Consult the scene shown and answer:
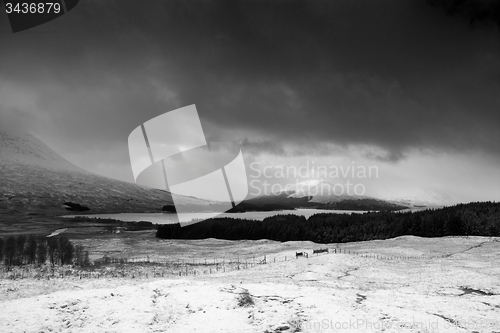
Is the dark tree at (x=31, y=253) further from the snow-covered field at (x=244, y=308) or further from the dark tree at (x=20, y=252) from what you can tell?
the snow-covered field at (x=244, y=308)

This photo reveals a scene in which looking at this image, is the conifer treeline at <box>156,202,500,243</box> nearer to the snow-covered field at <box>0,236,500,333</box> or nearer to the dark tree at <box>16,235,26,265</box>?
the dark tree at <box>16,235,26,265</box>

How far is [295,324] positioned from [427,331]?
5.05 m

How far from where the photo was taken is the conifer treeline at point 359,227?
227 ft

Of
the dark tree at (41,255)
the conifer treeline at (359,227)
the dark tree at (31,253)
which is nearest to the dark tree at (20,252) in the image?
the dark tree at (31,253)

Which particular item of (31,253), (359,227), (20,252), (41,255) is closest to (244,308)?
(41,255)

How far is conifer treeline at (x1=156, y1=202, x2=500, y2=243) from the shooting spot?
227ft

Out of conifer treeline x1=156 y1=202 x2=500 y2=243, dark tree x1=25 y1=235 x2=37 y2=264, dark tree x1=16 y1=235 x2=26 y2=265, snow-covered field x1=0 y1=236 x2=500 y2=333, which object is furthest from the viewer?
conifer treeline x1=156 y1=202 x2=500 y2=243

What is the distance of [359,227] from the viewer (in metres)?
77.9

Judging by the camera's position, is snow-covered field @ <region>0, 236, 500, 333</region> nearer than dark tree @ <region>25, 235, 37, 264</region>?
Yes

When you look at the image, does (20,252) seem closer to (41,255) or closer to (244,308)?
(41,255)

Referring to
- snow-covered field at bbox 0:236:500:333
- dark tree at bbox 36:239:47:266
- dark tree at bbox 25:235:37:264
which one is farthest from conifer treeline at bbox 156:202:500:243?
snow-covered field at bbox 0:236:500:333

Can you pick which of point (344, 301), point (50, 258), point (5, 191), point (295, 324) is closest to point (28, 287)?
point (50, 258)

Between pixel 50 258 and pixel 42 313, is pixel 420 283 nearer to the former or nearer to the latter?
pixel 42 313

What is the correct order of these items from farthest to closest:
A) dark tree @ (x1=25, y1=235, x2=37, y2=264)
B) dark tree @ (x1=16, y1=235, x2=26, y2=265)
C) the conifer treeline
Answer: the conifer treeline
dark tree @ (x1=25, y1=235, x2=37, y2=264)
dark tree @ (x1=16, y1=235, x2=26, y2=265)
